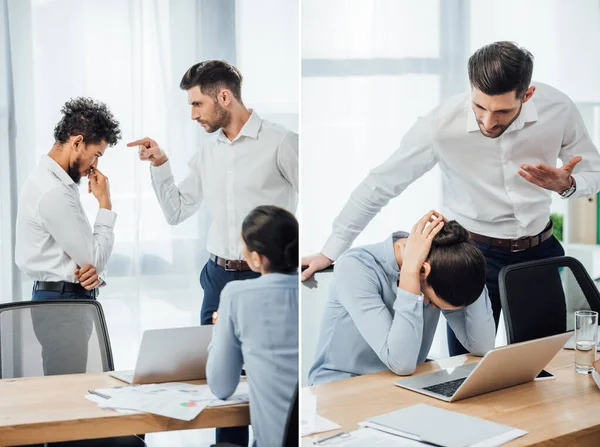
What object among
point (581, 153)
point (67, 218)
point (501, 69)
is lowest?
point (67, 218)

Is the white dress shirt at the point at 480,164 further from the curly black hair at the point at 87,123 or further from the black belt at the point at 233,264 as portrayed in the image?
the curly black hair at the point at 87,123

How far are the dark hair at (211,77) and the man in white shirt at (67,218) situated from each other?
0.44 feet

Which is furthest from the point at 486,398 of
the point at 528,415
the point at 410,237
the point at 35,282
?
the point at 35,282

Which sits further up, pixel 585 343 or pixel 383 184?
pixel 383 184

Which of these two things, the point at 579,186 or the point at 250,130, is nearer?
the point at 250,130

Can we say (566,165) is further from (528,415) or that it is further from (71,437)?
(71,437)

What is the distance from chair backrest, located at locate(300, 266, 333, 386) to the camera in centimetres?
170

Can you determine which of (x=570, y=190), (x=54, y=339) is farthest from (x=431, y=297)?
(x=54, y=339)

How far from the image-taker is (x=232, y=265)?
111cm

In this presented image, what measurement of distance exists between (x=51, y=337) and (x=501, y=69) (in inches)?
56.1

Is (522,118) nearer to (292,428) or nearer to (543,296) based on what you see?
(543,296)

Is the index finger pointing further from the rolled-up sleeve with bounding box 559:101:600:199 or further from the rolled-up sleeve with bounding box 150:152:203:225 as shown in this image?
the rolled-up sleeve with bounding box 559:101:600:199

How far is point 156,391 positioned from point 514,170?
129 cm

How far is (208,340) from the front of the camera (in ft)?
3.58
